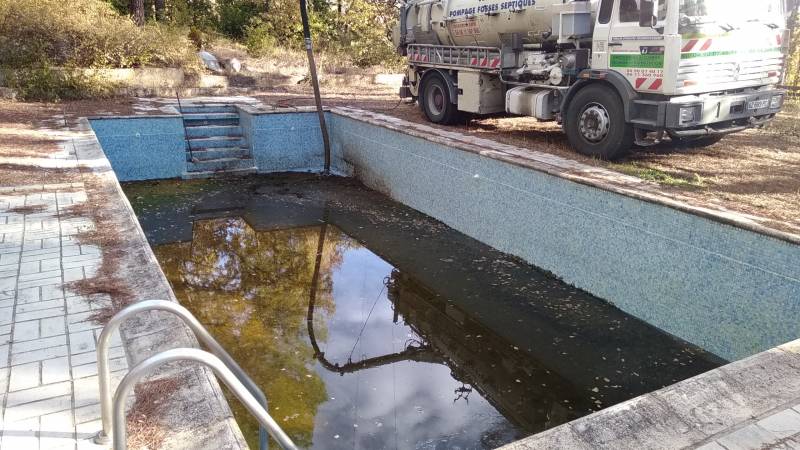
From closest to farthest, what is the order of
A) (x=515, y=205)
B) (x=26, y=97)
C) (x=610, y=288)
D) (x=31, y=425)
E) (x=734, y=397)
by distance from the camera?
(x=31, y=425)
(x=734, y=397)
(x=610, y=288)
(x=515, y=205)
(x=26, y=97)

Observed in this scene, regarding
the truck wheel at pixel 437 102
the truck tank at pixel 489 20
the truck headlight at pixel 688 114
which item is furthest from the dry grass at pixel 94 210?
the truck headlight at pixel 688 114

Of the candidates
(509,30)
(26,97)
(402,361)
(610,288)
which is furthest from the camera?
(26,97)

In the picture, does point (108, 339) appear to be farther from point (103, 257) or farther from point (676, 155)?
point (676, 155)

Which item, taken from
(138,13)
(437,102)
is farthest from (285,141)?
(138,13)

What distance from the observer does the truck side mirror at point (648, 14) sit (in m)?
6.84

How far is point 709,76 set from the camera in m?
6.91

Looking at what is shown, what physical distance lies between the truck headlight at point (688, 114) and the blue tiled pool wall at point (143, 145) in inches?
327

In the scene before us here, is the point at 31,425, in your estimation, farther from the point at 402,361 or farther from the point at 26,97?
the point at 26,97

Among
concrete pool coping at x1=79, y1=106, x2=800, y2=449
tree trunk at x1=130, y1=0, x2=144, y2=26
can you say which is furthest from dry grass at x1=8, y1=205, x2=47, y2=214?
tree trunk at x1=130, y1=0, x2=144, y2=26

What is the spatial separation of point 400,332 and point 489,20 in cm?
599

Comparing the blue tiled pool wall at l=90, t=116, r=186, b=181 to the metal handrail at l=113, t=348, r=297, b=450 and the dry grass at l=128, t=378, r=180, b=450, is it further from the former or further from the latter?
the metal handrail at l=113, t=348, r=297, b=450

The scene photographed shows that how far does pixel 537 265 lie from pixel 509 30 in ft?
13.8

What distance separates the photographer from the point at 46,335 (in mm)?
3537

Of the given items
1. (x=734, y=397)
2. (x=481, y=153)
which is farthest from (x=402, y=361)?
(x=481, y=153)
